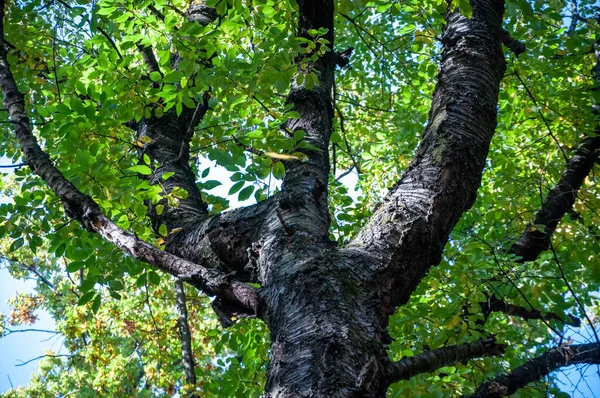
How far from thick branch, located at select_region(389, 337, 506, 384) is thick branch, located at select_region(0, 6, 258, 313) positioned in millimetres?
601

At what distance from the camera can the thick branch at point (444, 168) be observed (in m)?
2.10

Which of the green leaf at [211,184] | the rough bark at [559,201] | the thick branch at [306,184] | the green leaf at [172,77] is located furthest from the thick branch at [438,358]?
the rough bark at [559,201]

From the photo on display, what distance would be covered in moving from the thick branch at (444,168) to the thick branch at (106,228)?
1.85 ft

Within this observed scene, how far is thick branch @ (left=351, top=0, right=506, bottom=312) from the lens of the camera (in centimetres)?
210

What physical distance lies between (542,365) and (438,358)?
0.88m

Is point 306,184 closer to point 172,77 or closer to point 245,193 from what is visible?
point 245,193

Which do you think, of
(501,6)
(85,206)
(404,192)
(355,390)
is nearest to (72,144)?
(85,206)

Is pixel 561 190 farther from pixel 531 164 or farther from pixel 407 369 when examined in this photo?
pixel 407 369

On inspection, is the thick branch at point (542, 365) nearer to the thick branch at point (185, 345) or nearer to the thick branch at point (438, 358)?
the thick branch at point (438, 358)

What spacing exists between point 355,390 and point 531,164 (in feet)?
15.4

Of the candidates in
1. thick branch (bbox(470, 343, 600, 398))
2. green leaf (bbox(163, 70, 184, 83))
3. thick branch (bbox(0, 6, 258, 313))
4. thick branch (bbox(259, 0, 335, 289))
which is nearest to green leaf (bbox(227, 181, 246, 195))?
thick branch (bbox(259, 0, 335, 289))

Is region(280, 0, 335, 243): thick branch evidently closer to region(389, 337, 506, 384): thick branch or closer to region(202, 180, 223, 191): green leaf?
region(202, 180, 223, 191): green leaf

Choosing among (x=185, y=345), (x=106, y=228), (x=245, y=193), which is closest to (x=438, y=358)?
(x=245, y=193)

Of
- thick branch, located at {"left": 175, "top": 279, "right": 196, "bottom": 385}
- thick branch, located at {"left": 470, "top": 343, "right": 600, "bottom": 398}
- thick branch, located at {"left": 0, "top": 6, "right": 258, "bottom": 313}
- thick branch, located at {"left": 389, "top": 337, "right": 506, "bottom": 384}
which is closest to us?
thick branch, located at {"left": 389, "top": 337, "right": 506, "bottom": 384}
